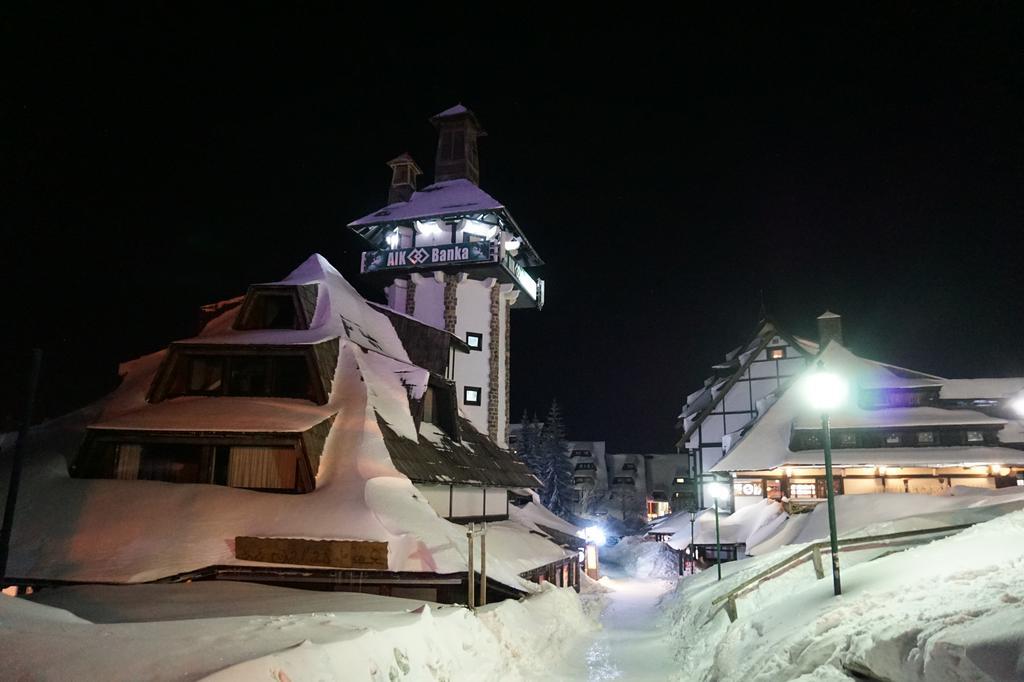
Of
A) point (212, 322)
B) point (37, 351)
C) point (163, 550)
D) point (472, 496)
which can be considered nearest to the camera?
point (37, 351)

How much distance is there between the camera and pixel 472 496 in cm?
2689

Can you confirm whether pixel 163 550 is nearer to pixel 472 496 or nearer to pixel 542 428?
pixel 472 496

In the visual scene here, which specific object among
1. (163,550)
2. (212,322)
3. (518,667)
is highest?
(212,322)

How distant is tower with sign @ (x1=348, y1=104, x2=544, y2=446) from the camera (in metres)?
37.8

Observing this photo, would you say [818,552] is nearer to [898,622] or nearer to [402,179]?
[898,622]

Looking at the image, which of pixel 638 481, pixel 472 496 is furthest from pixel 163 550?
pixel 638 481

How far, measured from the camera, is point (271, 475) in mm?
20438

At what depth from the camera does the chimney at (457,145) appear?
43688 mm

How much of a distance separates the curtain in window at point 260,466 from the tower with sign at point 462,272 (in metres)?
16.8

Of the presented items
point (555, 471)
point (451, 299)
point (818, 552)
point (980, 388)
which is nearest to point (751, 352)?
point (980, 388)

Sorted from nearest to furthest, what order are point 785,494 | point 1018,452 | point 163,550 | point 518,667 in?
point 518,667 → point 163,550 → point 1018,452 → point 785,494

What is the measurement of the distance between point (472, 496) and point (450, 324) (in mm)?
13235

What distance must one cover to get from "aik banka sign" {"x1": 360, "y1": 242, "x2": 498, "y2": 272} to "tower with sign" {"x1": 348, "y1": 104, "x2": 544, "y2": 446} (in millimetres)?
56

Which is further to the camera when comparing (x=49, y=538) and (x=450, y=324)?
(x=450, y=324)
